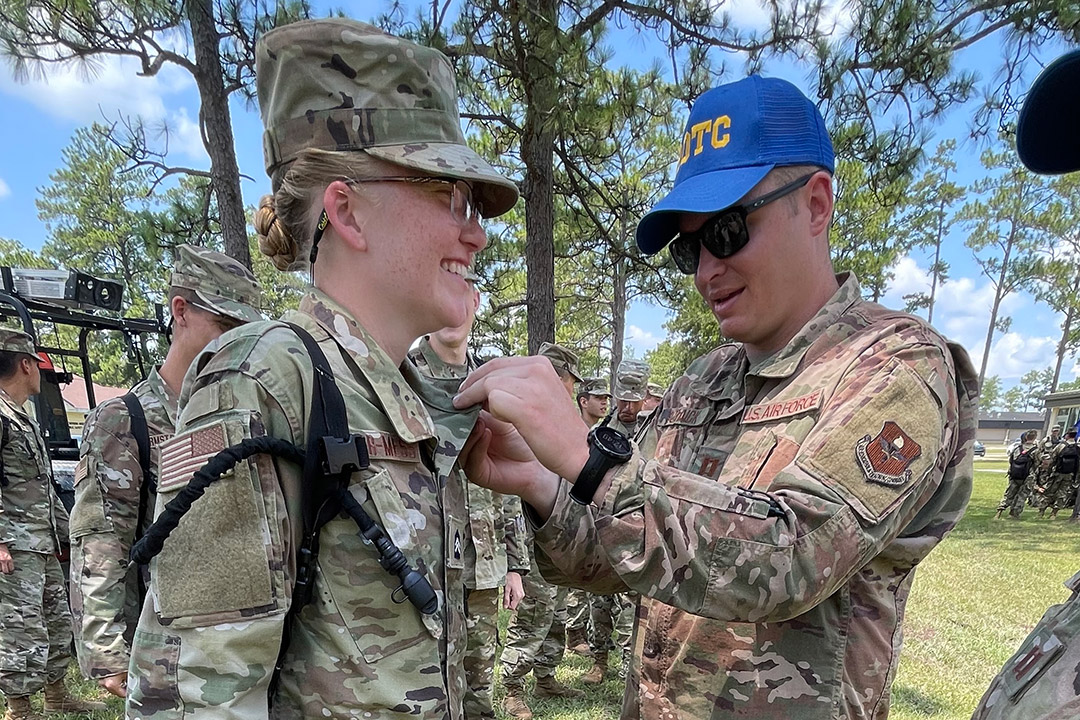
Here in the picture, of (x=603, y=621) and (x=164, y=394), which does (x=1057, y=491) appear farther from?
(x=164, y=394)

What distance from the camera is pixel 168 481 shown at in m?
1.10

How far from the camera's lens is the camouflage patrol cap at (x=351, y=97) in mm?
1356

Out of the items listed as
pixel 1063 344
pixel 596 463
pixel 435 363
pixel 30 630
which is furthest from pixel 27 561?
pixel 1063 344

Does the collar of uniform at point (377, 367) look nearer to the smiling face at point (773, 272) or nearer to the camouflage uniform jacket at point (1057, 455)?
the smiling face at point (773, 272)

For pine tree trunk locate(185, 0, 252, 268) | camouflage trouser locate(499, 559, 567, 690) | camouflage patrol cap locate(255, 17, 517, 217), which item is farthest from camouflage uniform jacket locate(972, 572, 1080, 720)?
pine tree trunk locate(185, 0, 252, 268)

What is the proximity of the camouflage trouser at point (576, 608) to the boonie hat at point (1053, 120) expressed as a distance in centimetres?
536

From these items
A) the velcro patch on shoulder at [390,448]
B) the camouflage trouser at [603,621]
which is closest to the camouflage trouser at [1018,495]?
the camouflage trouser at [603,621]

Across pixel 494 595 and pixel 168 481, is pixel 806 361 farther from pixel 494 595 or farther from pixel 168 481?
pixel 494 595

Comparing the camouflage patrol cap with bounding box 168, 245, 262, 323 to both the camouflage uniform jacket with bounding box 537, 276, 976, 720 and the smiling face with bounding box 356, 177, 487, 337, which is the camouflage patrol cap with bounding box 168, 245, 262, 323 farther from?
the camouflage uniform jacket with bounding box 537, 276, 976, 720

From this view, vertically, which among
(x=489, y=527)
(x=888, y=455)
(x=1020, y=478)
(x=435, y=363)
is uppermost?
(x=435, y=363)

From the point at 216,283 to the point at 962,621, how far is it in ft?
27.8

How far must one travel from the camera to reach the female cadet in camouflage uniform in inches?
41.2

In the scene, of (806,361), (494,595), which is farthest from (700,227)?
(494,595)

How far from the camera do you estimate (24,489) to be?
4.95 m
